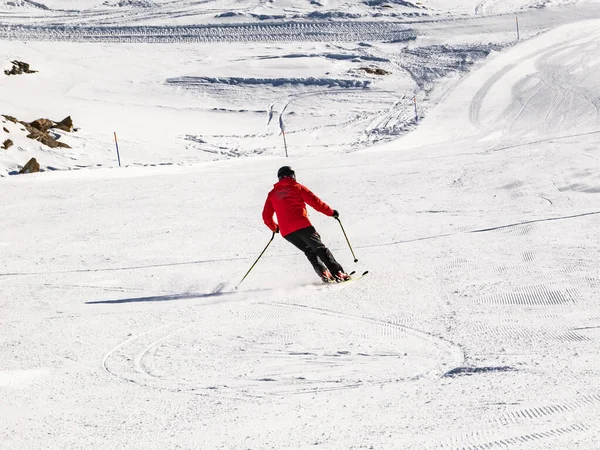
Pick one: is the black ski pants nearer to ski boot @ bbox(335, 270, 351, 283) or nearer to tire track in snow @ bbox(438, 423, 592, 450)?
ski boot @ bbox(335, 270, 351, 283)

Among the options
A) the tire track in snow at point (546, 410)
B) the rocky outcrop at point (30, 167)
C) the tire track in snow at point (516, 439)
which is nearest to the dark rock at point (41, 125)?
the rocky outcrop at point (30, 167)

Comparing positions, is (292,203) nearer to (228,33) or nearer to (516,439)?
(516,439)

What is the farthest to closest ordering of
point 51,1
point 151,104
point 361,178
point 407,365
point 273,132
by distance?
point 51,1 < point 151,104 < point 273,132 < point 361,178 < point 407,365

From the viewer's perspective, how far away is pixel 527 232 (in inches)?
430

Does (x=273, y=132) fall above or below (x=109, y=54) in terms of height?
below

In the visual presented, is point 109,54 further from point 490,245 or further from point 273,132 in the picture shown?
point 490,245

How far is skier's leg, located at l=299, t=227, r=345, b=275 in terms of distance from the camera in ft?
31.1

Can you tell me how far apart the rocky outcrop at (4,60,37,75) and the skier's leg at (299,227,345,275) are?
27044 mm

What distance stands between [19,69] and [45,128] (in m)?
10.7

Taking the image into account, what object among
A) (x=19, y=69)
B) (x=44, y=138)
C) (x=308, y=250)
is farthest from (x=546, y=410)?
(x=19, y=69)

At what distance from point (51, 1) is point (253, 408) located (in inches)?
2148

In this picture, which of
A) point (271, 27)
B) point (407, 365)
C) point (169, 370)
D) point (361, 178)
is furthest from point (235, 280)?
point (271, 27)

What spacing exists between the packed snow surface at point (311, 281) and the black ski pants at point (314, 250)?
0.33 meters

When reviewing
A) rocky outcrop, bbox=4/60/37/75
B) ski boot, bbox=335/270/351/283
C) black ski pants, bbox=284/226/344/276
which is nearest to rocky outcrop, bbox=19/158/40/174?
black ski pants, bbox=284/226/344/276
